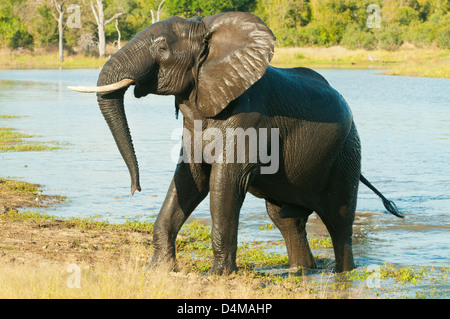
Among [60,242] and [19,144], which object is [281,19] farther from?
[60,242]

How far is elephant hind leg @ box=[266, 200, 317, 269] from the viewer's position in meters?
6.84

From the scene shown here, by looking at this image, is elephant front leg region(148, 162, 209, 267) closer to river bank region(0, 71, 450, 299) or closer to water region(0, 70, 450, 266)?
river bank region(0, 71, 450, 299)

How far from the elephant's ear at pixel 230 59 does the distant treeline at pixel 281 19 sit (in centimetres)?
4939

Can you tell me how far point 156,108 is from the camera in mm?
25578

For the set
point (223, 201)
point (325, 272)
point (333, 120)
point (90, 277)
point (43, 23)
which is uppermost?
point (333, 120)

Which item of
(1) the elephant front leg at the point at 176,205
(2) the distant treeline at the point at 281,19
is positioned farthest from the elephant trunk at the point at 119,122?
(2) the distant treeline at the point at 281,19

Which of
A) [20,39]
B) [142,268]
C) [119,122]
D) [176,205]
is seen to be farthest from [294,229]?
[20,39]

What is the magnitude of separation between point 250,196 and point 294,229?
3944 millimetres

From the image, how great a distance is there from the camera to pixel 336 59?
54.0m

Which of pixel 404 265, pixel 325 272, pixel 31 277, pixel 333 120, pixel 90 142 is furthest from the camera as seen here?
pixel 90 142

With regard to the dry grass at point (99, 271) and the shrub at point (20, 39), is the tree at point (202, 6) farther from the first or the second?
the dry grass at point (99, 271)
